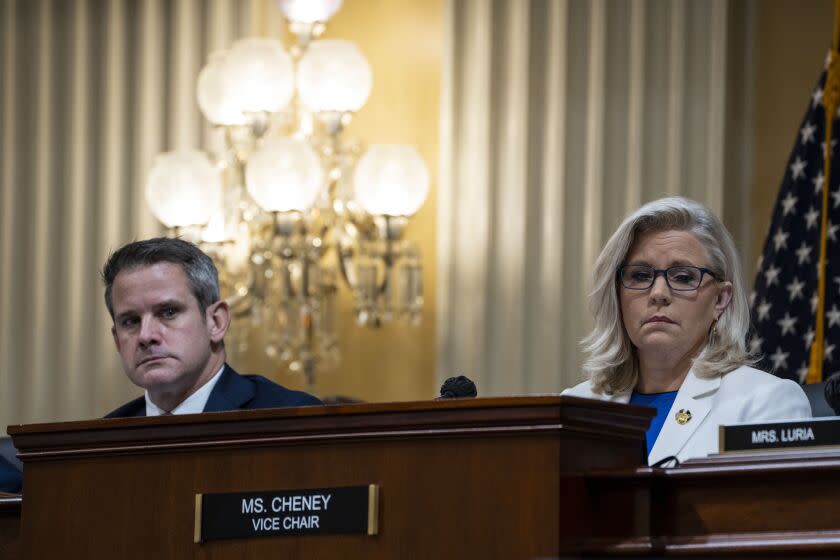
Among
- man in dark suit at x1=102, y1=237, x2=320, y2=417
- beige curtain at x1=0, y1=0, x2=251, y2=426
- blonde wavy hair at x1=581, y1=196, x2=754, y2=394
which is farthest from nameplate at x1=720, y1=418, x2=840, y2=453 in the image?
beige curtain at x1=0, y1=0, x2=251, y2=426

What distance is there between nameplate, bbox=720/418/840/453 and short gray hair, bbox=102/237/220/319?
6.20 ft

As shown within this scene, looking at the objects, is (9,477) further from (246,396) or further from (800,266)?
(800,266)

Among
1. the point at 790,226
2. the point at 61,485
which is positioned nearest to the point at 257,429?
the point at 61,485

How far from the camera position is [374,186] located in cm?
756

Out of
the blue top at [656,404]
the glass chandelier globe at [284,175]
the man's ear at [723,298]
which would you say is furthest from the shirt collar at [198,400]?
the glass chandelier globe at [284,175]

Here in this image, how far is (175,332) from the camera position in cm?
446

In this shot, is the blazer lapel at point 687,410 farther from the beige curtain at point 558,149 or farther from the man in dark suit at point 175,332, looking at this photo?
the beige curtain at point 558,149

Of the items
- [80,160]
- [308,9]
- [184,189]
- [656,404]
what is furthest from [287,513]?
[80,160]

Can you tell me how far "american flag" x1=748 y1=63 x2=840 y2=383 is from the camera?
630 centimetres

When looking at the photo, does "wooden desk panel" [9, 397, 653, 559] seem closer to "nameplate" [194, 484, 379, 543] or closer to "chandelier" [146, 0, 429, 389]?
"nameplate" [194, 484, 379, 543]

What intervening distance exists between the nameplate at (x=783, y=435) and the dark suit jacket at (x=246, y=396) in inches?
64.6

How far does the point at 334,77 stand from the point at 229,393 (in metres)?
3.34

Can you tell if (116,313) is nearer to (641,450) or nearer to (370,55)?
(641,450)

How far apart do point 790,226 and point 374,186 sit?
6.28 feet
